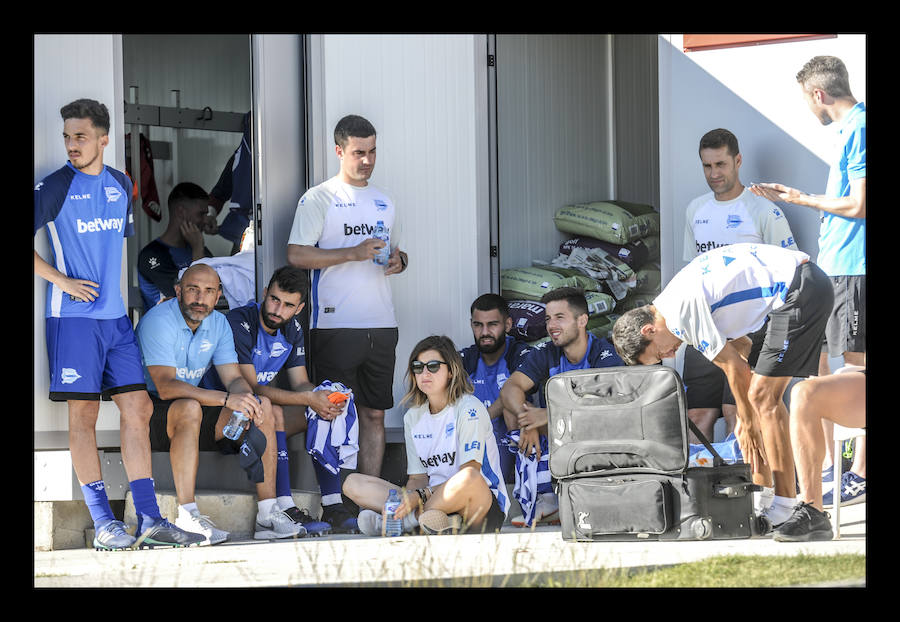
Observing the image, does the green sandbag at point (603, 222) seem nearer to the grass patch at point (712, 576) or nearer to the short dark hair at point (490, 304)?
the short dark hair at point (490, 304)

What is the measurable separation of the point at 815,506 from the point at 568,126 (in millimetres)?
4448

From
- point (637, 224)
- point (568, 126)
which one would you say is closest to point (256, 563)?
point (637, 224)

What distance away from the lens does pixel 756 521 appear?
196 inches

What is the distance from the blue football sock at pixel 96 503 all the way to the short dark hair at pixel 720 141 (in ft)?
11.5

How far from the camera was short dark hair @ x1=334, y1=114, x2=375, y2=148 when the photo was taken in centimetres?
632

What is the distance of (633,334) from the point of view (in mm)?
5129

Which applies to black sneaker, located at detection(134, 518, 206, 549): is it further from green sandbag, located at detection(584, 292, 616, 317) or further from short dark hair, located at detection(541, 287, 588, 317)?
green sandbag, located at detection(584, 292, 616, 317)

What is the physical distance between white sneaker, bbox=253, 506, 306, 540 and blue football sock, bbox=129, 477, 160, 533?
477 mm

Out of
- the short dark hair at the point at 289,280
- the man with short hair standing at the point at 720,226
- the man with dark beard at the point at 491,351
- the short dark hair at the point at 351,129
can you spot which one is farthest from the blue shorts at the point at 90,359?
the man with short hair standing at the point at 720,226

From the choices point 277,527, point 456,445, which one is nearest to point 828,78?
point 456,445

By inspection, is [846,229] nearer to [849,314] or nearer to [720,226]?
[849,314]

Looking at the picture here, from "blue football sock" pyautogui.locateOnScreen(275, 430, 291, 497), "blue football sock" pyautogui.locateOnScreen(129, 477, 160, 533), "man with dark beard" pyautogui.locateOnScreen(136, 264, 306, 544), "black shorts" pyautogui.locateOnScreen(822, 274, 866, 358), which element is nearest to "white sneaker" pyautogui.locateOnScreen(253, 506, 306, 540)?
"man with dark beard" pyautogui.locateOnScreen(136, 264, 306, 544)

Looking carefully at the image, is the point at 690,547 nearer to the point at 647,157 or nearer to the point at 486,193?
the point at 486,193

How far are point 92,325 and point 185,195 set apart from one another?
2487 mm
